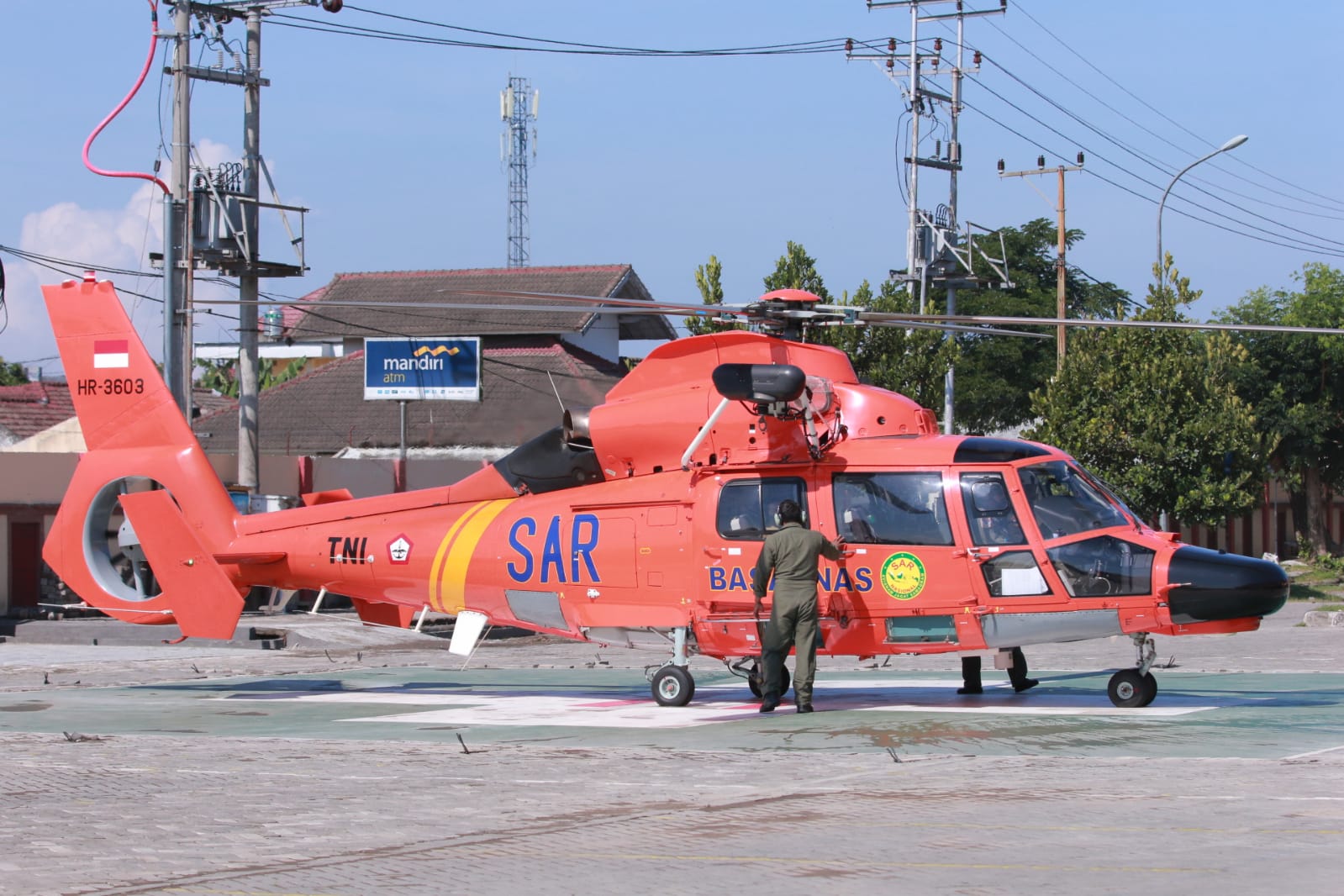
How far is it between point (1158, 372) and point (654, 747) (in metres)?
26.5

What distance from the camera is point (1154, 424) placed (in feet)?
112

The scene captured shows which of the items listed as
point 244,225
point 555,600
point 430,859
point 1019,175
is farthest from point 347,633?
point 1019,175

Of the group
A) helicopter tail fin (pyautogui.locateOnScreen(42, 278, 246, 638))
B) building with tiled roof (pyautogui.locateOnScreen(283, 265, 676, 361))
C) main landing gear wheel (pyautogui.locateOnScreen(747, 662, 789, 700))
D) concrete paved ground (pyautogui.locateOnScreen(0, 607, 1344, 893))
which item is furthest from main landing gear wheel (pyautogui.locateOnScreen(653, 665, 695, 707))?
building with tiled roof (pyautogui.locateOnScreen(283, 265, 676, 361))

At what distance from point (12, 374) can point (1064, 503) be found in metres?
80.1

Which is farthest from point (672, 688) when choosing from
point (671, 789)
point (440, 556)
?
point (671, 789)

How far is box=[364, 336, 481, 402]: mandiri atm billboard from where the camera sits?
3456 centimetres

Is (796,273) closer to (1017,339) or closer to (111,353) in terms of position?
(111,353)

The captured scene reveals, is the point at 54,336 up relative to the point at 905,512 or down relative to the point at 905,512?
up

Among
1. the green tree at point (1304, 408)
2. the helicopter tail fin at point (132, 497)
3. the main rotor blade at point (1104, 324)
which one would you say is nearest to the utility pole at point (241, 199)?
the helicopter tail fin at point (132, 497)

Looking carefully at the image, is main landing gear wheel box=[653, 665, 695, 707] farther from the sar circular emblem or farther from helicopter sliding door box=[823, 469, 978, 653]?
the sar circular emblem

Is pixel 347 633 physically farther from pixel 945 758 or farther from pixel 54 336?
pixel 945 758

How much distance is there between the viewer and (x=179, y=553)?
16109mm

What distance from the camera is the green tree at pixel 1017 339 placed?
58812 millimetres

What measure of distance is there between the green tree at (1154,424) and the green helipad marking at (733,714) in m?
18.4
